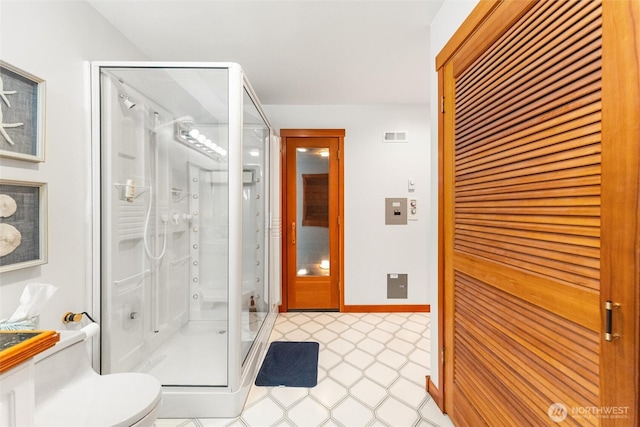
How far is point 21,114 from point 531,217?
2108 millimetres

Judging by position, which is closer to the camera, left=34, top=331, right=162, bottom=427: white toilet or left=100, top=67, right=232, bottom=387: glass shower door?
left=34, top=331, right=162, bottom=427: white toilet

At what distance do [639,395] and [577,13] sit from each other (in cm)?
101

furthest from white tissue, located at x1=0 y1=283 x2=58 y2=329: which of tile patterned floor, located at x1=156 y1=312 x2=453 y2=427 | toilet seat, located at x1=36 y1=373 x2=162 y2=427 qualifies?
tile patterned floor, located at x1=156 y1=312 x2=453 y2=427

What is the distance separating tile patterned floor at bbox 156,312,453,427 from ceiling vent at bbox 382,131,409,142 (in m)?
2.06

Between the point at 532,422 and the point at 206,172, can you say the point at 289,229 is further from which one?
the point at 532,422

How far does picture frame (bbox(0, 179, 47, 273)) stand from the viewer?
108 centimetres

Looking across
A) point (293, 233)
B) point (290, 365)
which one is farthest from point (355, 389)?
point (293, 233)

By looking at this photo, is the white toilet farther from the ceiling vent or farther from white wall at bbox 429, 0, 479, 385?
the ceiling vent

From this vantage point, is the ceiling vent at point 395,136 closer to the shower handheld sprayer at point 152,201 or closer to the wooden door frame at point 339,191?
the wooden door frame at point 339,191

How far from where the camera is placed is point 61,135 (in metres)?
1.37

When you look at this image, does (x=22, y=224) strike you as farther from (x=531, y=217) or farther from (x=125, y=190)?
(x=531, y=217)

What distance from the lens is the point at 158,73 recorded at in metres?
1.65

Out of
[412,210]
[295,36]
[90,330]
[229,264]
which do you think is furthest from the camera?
[412,210]

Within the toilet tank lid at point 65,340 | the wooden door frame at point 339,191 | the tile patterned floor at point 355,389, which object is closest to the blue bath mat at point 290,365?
the tile patterned floor at point 355,389
